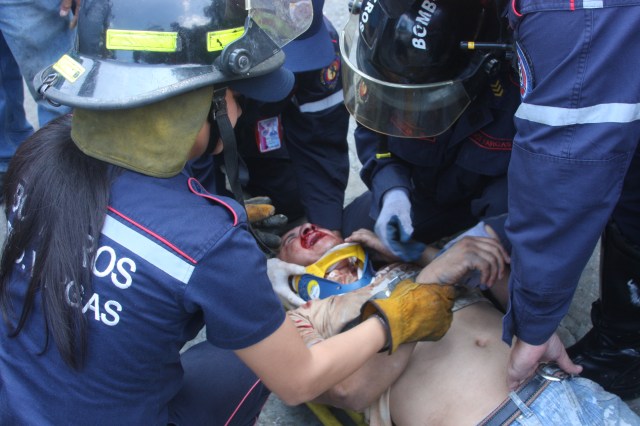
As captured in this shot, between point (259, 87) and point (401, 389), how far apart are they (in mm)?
1009

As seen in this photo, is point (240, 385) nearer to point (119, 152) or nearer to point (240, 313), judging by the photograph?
point (240, 313)

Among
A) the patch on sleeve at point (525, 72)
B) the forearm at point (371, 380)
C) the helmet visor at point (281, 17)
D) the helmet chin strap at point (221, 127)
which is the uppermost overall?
the patch on sleeve at point (525, 72)

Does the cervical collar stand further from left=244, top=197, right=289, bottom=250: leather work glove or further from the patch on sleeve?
the patch on sleeve

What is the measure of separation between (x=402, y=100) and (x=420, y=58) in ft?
0.61

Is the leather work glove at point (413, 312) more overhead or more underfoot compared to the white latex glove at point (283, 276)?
more overhead

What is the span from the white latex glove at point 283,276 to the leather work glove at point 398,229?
1.16ft

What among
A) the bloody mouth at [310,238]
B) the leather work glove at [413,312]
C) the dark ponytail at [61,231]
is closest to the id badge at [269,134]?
the bloody mouth at [310,238]

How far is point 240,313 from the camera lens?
1.51m

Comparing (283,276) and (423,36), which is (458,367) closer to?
(283,276)

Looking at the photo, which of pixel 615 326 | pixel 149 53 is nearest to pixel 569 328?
pixel 615 326

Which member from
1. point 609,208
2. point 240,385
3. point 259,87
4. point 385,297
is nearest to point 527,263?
point 609,208

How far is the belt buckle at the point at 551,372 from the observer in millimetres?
1855

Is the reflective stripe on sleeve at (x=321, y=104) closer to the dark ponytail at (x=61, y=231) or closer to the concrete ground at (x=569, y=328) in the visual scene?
the concrete ground at (x=569, y=328)

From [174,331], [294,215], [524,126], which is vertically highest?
[524,126]
